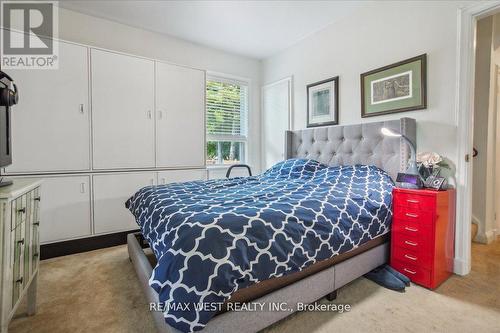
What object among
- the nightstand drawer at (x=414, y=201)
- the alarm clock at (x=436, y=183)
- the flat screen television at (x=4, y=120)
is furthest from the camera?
the alarm clock at (x=436, y=183)

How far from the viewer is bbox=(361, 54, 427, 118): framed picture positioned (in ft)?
7.13

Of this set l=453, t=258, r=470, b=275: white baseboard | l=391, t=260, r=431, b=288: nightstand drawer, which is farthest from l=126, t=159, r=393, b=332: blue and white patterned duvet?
l=453, t=258, r=470, b=275: white baseboard

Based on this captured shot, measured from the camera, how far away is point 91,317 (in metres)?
1.50

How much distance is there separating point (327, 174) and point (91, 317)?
2170 millimetres

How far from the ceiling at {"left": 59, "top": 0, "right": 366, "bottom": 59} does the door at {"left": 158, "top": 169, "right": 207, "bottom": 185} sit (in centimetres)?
188

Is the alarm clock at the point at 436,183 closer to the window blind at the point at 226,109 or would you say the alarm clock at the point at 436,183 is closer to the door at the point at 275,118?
the door at the point at 275,118

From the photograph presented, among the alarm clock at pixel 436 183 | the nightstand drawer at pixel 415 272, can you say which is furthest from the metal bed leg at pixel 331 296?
the alarm clock at pixel 436 183

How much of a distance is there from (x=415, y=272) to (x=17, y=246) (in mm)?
2535

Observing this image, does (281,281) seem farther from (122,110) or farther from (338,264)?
(122,110)

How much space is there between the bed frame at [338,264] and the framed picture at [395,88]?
192 mm

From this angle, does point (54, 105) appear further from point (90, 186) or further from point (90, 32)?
point (90, 32)

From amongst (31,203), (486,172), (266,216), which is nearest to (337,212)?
(266,216)

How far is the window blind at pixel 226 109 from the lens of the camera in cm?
383

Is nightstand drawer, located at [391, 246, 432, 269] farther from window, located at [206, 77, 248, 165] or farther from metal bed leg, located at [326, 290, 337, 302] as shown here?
window, located at [206, 77, 248, 165]
